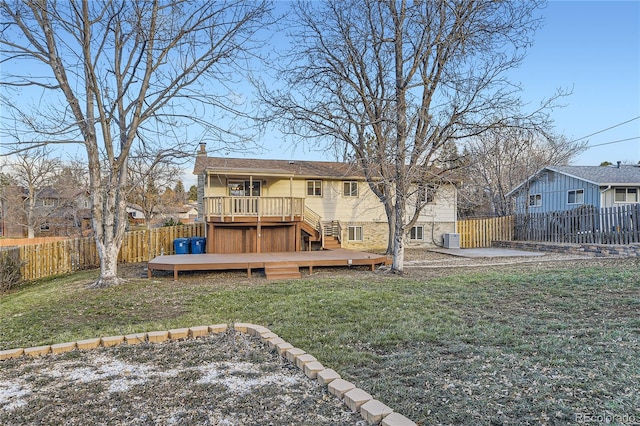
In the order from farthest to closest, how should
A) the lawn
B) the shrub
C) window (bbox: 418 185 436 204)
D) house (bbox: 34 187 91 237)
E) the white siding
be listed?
house (bbox: 34 187 91 237)
the white siding
the shrub
window (bbox: 418 185 436 204)
the lawn

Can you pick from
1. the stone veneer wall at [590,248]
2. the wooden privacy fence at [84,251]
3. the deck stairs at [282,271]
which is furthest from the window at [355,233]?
the deck stairs at [282,271]

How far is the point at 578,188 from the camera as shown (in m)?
22.8

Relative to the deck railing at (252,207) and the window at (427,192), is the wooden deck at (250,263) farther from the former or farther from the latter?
the deck railing at (252,207)

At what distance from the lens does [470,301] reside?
22.7ft

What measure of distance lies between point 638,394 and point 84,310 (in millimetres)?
7628

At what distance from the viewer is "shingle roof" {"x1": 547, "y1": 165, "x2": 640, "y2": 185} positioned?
70.3ft

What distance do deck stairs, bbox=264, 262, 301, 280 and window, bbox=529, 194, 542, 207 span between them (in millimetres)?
20451

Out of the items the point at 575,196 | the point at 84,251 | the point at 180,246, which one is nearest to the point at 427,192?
the point at 180,246

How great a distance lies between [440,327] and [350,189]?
47.9 feet

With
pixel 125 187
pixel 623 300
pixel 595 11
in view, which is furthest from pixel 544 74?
pixel 125 187

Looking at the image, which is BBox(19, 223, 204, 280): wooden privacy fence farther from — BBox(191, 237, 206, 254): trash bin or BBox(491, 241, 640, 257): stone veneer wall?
BBox(491, 241, 640, 257): stone veneer wall

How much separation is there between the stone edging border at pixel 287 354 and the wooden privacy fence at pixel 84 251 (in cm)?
1027

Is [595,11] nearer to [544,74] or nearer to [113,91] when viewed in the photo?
[544,74]

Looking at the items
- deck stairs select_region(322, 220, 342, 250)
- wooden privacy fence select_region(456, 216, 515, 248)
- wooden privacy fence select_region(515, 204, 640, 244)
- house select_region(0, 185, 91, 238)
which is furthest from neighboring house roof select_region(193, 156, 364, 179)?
house select_region(0, 185, 91, 238)
